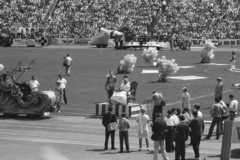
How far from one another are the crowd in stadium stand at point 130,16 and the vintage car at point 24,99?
4581cm

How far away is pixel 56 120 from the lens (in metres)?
26.5

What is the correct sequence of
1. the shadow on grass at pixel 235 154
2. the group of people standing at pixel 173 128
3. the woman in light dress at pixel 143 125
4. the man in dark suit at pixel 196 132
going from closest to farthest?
the group of people standing at pixel 173 128 < the man in dark suit at pixel 196 132 < the shadow on grass at pixel 235 154 < the woman in light dress at pixel 143 125

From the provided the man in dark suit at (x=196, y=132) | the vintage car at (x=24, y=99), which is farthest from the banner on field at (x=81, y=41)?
the man in dark suit at (x=196, y=132)

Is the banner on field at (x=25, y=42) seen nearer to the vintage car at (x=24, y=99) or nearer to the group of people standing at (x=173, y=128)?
the vintage car at (x=24, y=99)

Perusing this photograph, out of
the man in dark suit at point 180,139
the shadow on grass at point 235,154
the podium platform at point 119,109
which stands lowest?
the shadow on grass at point 235,154

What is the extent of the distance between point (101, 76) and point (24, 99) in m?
14.9

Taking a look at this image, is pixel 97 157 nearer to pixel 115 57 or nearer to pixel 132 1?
pixel 115 57

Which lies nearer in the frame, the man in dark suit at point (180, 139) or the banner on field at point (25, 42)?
the man in dark suit at point (180, 139)

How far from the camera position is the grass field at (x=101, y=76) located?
3212cm

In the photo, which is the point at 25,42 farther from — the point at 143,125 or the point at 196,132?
the point at 196,132

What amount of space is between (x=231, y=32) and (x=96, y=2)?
61.0 ft

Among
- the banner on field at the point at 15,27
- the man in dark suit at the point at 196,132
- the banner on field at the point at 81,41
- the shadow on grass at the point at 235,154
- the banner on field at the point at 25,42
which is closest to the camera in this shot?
the man in dark suit at the point at 196,132

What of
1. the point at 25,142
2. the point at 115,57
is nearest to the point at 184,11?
the point at 115,57

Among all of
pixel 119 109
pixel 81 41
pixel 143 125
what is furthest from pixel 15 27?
pixel 143 125
